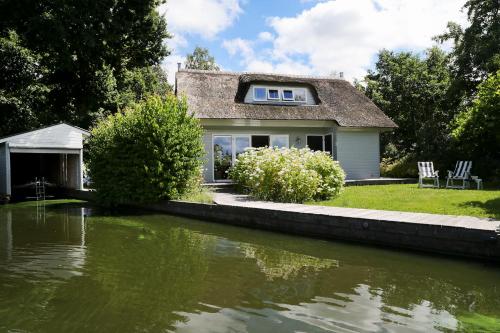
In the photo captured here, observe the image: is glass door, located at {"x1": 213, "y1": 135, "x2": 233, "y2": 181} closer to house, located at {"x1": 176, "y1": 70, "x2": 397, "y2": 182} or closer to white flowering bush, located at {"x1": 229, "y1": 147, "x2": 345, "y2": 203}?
house, located at {"x1": 176, "y1": 70, "x2": 397, "y2": 182}

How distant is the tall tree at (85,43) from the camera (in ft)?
67.5

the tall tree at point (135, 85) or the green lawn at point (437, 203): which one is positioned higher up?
the tall tree at point (135, 85)

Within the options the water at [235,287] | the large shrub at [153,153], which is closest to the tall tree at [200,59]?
the large shrub at [153,153]

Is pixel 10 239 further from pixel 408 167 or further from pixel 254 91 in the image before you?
pixel 408 167

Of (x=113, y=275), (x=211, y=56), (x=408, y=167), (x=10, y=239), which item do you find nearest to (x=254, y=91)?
(x=408, y=167)

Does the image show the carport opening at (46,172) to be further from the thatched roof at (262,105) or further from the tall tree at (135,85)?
the thatched roof at (262,105)

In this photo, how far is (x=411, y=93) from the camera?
28500mm

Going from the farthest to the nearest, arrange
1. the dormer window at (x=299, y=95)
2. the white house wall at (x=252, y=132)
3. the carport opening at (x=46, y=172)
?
the dormer window at (x=299, y=95), the carport opening at (x=46, y=172), the white house wall at (x=252, y=132)

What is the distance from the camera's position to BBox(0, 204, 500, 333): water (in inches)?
164

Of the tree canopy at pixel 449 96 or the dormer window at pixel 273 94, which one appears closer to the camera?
the tree canopy at pixel 449 96

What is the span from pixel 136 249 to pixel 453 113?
24701mm

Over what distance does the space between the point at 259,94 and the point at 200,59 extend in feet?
111

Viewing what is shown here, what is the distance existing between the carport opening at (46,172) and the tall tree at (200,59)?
94.6 feet

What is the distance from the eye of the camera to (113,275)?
5906 millimetres
